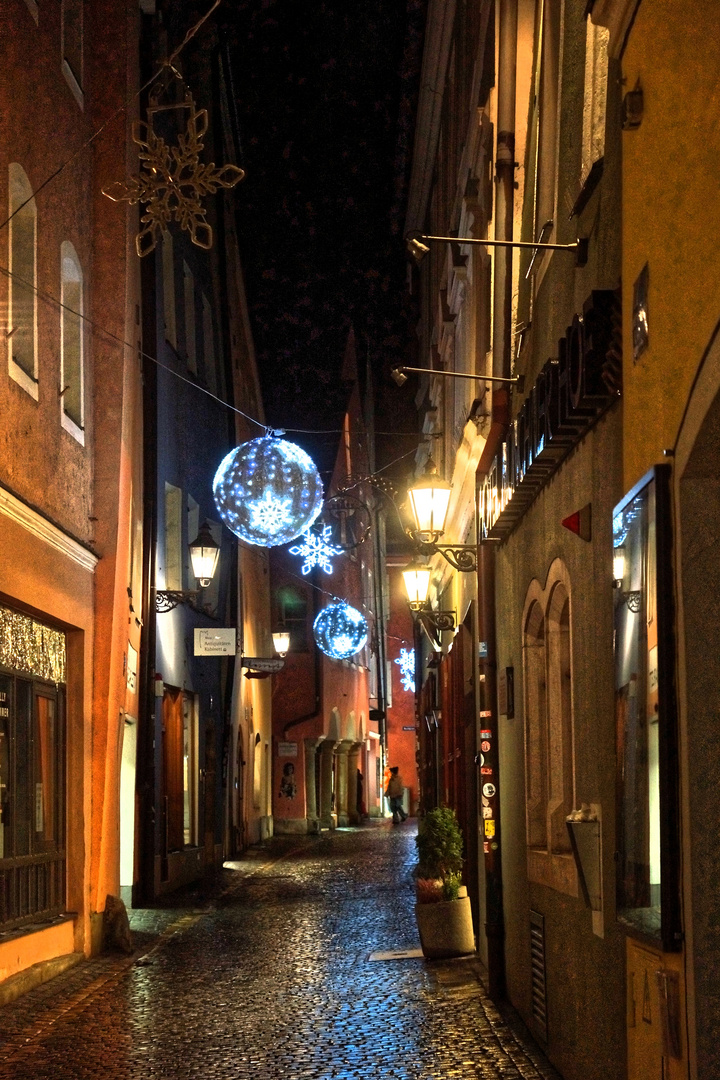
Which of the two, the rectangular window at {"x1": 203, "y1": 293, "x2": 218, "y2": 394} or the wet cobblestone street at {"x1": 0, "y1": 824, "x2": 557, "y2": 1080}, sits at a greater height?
the rectangular window at {"x1": 203, "y1": 293, "x2": 218, "y2": 394}

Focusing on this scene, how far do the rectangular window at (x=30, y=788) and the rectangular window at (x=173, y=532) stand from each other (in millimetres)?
8527

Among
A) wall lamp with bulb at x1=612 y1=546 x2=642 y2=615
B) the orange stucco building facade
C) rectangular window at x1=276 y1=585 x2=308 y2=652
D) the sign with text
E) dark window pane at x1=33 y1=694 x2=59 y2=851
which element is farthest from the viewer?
rectangular window at x1=276 y1=585 x2=308 y2=652

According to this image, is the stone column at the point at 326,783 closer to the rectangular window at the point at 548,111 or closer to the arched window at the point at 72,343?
the arched window at the point at 72,343

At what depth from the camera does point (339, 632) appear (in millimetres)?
31672

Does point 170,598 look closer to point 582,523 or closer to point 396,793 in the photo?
point 582,523

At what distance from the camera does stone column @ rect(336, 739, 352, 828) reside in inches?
1879

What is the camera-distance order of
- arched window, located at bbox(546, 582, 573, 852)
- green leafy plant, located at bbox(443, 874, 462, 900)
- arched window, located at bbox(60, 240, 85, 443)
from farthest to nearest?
arched window, located at bbox(60, 240, 85, 443) < green leafy plant, located at bbox(443, 874, 462, 900) < arched window, located at bbox(546, 582, 573, 852)

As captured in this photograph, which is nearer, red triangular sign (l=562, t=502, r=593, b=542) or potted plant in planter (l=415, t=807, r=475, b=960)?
red triangular sign (l=562, t=502, r=593, b=542)

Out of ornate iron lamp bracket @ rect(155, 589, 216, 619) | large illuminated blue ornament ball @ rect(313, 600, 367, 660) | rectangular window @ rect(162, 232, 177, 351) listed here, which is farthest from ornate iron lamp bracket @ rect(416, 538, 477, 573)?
large illuminated blue ornament ball @ rect(313, 600, 367, 660)

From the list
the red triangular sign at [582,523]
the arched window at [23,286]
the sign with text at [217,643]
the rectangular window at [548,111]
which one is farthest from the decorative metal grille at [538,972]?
Answer: the sign with text at [217,643]

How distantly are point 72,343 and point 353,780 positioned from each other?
124 feet

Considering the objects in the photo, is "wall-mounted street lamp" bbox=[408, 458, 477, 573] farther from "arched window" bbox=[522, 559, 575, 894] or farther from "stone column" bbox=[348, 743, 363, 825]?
"stone column" bbox=[348, 743, 363, 825]

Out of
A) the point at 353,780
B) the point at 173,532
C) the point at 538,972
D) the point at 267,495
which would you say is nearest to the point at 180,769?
the point at 173,532

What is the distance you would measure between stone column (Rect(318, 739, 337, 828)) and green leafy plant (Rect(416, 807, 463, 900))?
30.3 metres
